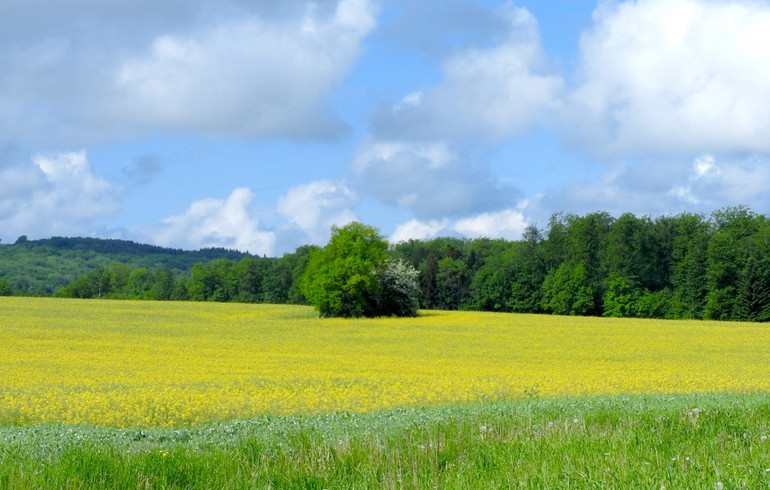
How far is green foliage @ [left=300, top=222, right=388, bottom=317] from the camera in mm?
63250

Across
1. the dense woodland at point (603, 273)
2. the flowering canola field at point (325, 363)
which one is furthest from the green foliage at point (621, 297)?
the flowering canola field at point (325, 363)

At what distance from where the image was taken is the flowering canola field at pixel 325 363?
19.2 metres

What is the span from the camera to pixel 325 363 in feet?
106

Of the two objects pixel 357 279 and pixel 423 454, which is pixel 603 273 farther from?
pixel 423 454

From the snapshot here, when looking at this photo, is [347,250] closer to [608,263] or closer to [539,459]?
[608,263]

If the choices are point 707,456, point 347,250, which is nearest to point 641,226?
point 347,250

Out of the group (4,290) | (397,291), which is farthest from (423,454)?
(4,290)

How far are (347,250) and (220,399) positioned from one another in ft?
148

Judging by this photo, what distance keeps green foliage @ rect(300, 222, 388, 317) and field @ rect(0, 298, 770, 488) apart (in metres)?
6.65

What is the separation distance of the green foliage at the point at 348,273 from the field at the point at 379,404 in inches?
262

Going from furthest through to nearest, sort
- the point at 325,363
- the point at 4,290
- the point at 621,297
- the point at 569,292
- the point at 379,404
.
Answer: the point at 4,290
the point at 569,292
the point at 621,297
the point at 325,363
the point at 379,404

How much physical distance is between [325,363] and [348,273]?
1221 inches

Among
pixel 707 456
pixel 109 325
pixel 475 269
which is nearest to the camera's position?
pixel 707 456

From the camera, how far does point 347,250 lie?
64.8 meters
